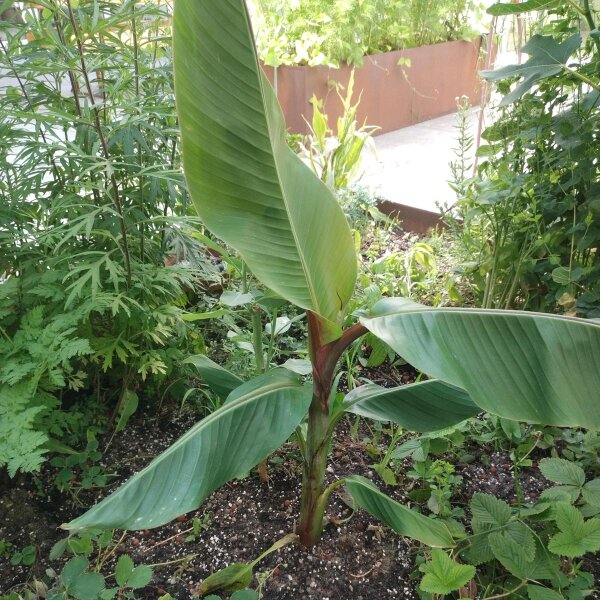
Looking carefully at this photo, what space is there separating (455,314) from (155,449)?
861 mm

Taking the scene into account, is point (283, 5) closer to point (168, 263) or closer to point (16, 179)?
point (168, 263)

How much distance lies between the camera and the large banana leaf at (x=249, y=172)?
0.72 m

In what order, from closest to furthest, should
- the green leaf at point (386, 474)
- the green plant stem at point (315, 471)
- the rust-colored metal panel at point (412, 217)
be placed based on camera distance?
the green plant stem at point (315, 471) → the green leaf at point (386, 474) → the rust-colored metal panel at point (412, 217)

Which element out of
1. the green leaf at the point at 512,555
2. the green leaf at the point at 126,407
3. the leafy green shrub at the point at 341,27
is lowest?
the green leaf at the point at 512,555

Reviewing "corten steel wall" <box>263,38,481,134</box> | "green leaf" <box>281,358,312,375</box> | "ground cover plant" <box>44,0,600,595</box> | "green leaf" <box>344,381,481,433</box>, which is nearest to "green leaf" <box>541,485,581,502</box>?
"ground cover plant" <box>44,0,600,595</box>

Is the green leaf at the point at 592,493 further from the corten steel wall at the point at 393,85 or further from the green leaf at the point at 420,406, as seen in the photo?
the corten steel wall at the point at 393,85

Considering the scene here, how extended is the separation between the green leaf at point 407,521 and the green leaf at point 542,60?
904 mm

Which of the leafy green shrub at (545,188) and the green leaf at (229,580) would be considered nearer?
the green leaf at (229,580)

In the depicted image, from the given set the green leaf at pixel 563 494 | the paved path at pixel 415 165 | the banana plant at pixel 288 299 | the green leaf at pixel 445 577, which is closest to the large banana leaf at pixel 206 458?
the banana plant at pixel 288 299

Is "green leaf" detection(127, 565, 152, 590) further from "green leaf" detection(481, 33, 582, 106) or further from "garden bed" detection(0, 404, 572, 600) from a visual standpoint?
"green leaf" detection(481, 33, 582, 106)

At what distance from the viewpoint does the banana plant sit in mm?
741

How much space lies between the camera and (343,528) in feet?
3.87

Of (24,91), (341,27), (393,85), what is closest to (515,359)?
(24,91)

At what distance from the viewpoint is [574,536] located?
95 centimetres
